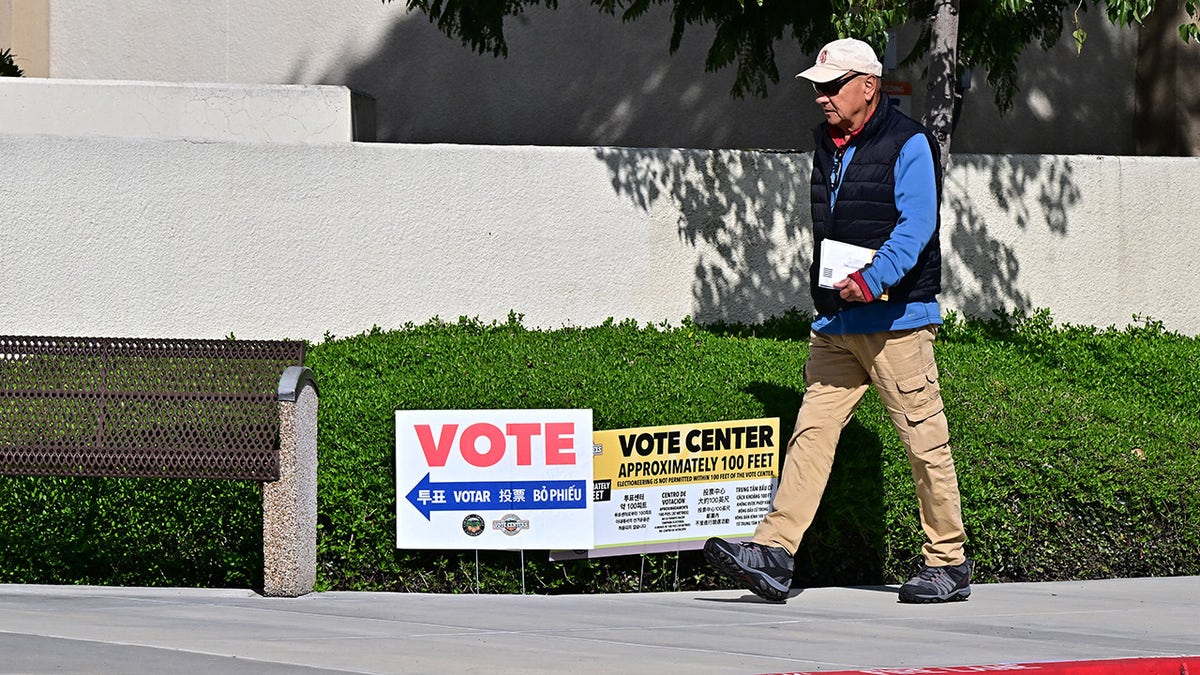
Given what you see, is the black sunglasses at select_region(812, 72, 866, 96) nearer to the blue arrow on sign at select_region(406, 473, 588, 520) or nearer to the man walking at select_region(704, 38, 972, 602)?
the man walking at select_region(704, 38, 972, 602)

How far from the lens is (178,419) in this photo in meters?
5.91

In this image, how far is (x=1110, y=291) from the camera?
1013 centimetres

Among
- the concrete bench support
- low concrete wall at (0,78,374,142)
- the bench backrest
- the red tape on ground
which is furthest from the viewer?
low concrete wall at (0,78,374,142)

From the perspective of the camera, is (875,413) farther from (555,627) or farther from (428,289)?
(428,289)

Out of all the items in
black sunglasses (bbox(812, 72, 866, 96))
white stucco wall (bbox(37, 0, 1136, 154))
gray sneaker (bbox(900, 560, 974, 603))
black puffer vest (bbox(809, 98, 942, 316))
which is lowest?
gray sneaker (bbox(900, 560, 974, 603))

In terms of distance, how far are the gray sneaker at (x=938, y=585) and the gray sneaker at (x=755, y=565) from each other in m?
0.50

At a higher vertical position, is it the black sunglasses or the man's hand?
the black sunglasses

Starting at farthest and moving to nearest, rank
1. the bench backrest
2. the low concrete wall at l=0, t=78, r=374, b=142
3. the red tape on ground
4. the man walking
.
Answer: the low concrete wall at l=0, t=78, r=374, b=142, the bench backrest, the man walking, the red tape on ground

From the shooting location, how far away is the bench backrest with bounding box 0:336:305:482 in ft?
19.2

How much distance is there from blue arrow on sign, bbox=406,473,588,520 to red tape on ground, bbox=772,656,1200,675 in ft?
6.14

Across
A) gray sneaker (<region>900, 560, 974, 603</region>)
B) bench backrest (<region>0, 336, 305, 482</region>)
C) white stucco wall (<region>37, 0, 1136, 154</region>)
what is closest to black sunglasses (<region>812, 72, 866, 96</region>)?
gray sneaker (<region>900, 560, 974, 603</region>)

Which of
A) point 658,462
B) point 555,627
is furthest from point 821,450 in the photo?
point 555,627

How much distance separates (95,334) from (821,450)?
5136mm

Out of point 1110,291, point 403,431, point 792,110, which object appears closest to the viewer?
point 403,431
